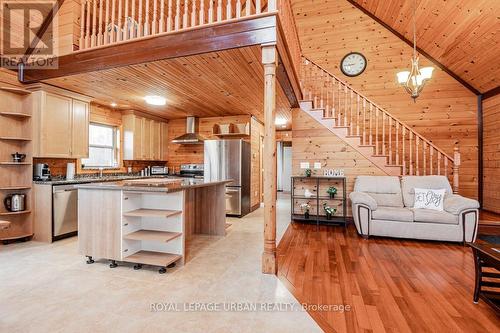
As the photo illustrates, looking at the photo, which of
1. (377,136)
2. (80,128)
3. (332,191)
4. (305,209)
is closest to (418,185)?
(377,136)

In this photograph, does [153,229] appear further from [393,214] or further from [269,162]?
[393,214]

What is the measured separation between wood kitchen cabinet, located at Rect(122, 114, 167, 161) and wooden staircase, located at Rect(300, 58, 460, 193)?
3767mm

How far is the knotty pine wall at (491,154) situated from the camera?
4863mm

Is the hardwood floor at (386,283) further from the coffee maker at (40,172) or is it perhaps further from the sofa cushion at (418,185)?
the coffee maker at (40,172)

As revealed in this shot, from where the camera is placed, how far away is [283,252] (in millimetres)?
3352

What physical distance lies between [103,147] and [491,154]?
8.25m

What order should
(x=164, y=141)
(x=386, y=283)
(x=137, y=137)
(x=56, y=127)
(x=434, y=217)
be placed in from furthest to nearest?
(x=164, y=141) < (x=137, y=137) < (x=56, y=127) < (x=434, y=217) < (x=386, y=283)

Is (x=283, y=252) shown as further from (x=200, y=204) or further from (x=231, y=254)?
(x=200, y=204)

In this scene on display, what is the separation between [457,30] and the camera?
4.47 m

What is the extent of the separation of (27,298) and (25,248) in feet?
5.98

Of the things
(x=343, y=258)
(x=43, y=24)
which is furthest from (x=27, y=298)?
(x=43, y=24)

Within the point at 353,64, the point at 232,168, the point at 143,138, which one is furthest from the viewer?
the point at 353,64

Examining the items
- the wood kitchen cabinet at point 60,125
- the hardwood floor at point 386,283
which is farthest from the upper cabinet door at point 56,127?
the hardwood floor at point 386,283

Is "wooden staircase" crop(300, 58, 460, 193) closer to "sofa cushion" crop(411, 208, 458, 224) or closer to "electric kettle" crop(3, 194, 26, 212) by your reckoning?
"sofa cushion" crop(411, 208, 458, 224)
